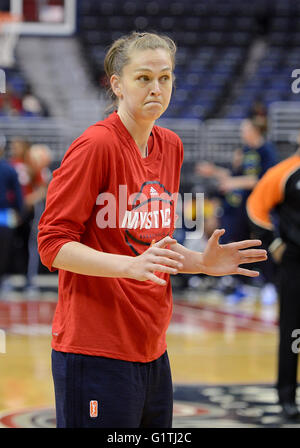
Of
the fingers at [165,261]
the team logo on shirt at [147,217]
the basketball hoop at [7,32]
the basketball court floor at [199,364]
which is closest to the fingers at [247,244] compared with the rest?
the team logo on shirt at [147,217]

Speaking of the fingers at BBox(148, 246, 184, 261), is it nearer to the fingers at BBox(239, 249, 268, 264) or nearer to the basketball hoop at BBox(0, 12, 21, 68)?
the fingers at BBox(239, 249, 268, 264)

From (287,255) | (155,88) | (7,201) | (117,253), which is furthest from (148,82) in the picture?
(7,201)

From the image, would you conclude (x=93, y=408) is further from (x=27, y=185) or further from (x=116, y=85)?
(x=27, y=185)

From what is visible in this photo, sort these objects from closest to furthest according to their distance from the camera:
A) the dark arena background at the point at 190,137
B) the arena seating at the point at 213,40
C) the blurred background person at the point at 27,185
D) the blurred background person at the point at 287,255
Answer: the blurred background person at the point at 287,255 → the dark arena background at the point at 190,137 → the blurred background person at the point at 27,185 → the arena seating at the point at 213,40

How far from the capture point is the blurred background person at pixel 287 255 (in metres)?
4.43

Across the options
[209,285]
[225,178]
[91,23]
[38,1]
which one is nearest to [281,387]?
[225,178]

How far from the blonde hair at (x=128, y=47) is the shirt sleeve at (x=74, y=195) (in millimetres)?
291

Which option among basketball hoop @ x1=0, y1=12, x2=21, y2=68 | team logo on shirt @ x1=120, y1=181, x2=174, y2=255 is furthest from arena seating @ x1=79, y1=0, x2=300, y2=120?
team logo on shirt @ x1=120, y1=181, x2=174, y2=255

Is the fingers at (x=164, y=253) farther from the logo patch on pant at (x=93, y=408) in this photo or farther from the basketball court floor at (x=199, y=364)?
the basketball court floor at (x=199, y=364)

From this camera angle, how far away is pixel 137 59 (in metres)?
2.20

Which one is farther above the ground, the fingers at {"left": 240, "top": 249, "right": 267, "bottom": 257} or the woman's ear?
the woman's ear

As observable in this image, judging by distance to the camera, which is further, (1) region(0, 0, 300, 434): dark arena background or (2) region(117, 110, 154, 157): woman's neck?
(1) region(0, 0, 300, 434): dark arena background

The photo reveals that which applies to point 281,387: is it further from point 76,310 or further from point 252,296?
point 252,296

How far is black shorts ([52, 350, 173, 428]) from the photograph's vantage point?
2.13 metres
